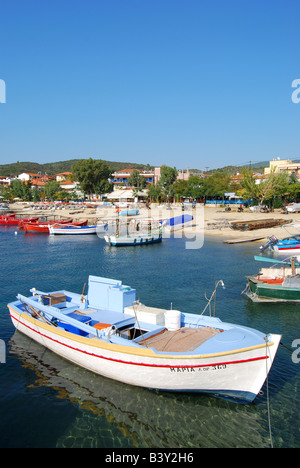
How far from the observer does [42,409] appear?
10758 millimetres

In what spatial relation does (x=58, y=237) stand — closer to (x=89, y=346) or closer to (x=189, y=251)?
(x=189, y=251)

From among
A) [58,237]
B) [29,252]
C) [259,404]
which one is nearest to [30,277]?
[29,252]

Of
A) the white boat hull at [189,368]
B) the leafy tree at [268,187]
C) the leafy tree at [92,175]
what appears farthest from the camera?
the leafy tree at [92,175]

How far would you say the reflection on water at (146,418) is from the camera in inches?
367

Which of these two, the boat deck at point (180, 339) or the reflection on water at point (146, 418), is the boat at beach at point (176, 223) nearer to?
the boat deck at point (180, 339)

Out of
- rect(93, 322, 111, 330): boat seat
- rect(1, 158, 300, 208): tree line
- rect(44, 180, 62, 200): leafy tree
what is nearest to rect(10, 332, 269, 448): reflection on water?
rect(93, 322, 111, 330): boat seat

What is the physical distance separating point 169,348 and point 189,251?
3019 cm

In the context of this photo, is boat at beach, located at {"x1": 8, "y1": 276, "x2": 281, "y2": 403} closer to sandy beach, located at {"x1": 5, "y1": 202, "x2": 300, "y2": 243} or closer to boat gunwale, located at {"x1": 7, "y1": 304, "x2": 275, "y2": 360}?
boat gunwale, located at {"x1": 7, "y1": 304, "x2": 275, "y2": 360}

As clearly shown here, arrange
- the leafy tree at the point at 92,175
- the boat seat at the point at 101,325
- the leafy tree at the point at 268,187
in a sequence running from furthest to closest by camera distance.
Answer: the leafy tree at the point at 92,175 < the leafy tree at the point at 268,187 < the boat seat at the point at 101,325

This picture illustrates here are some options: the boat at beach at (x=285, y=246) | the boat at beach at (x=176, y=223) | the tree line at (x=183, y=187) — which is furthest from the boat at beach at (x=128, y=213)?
the boat at beach at (x=285, y=246)

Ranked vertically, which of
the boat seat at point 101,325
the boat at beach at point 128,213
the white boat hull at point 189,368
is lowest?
the white boat hull at point 189,368

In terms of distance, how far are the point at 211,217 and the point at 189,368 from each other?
56827 millimetres

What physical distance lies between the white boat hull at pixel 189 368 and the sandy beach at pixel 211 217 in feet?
125

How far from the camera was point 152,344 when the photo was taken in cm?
1164
